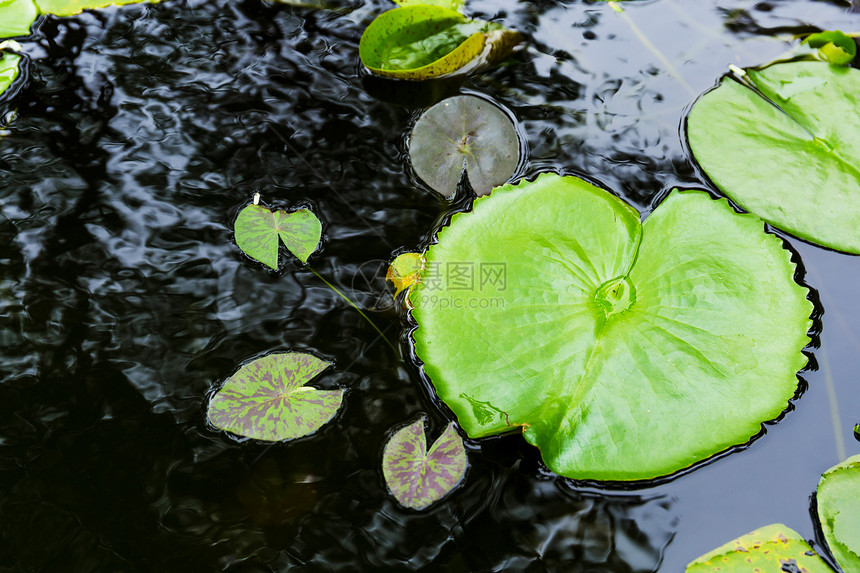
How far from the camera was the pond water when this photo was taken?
1303 mm

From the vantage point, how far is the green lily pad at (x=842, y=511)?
123 centimetres

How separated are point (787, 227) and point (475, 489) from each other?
1170mm

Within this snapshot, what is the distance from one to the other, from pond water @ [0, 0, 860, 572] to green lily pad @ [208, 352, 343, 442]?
4 cm

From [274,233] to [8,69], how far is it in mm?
1308

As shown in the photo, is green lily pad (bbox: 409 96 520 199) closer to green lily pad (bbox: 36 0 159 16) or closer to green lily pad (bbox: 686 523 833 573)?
green lily pad (bbox: 686 523 833 573)

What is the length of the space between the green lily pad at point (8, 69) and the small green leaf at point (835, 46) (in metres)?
2.91

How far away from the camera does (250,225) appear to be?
5.65 ft

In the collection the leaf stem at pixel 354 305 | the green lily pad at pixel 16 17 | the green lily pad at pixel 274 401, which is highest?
the green lily pad at pixel 16 17

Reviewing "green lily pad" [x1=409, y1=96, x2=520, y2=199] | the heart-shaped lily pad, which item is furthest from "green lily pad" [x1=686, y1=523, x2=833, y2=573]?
"green lily pad" [x1=409, y1=96, x2=520, y2=199]

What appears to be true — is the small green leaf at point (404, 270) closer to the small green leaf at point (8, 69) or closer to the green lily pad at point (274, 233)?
the green lily pad at point (274, 233)

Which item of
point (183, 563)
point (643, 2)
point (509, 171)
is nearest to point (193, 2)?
point (509, 171)

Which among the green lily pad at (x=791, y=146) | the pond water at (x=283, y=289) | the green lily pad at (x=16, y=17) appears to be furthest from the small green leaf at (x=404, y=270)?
the green lily pad at (x=16, y=17)

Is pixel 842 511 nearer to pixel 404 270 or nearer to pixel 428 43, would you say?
pixel 404 270

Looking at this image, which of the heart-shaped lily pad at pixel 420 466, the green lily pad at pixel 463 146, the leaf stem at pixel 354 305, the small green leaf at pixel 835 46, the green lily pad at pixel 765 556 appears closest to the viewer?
the green lily pad at pixel 765 556
